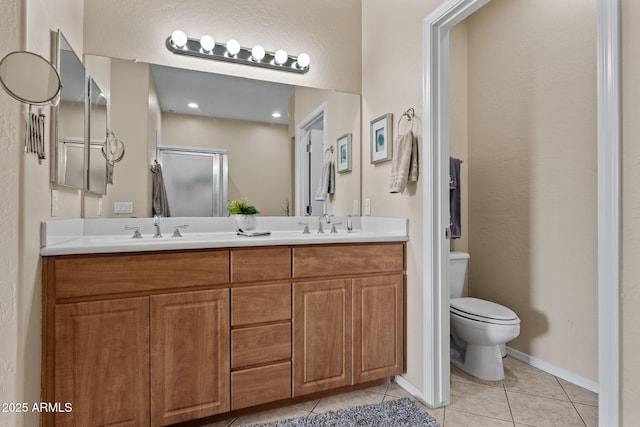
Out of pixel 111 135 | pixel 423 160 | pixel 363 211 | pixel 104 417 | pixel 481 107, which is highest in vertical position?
pixel 481 107

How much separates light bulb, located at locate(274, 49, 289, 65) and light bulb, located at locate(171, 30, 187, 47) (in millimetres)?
563

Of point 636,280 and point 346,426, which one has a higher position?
point 636,280

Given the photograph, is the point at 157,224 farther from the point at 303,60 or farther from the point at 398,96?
the point at 398,96

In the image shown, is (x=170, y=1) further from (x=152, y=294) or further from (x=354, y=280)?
(x=354, y=280)

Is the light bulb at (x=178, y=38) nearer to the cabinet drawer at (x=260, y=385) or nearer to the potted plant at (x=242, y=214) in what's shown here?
the potted plant at (x=242, y=214)

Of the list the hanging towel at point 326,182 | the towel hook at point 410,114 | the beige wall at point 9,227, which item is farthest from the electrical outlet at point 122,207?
the towel hook at point 410,114

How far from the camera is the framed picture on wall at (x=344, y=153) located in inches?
96.8

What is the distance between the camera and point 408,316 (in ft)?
6.37

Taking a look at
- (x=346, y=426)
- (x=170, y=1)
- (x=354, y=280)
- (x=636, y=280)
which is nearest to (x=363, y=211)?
(x=354, y=280)

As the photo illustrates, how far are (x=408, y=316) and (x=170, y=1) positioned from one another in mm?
2338

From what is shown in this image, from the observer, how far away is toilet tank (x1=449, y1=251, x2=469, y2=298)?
96.6 inches

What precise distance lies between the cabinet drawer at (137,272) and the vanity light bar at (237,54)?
130 cm

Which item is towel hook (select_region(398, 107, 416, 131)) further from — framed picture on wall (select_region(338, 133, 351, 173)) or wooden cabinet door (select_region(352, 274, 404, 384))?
wooden cabinet door (select_region(352, 274, 404, 384))

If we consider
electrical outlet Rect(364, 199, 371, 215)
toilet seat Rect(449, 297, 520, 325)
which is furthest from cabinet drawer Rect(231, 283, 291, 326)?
toilet seat Rect(449, 297, 520, 325)
